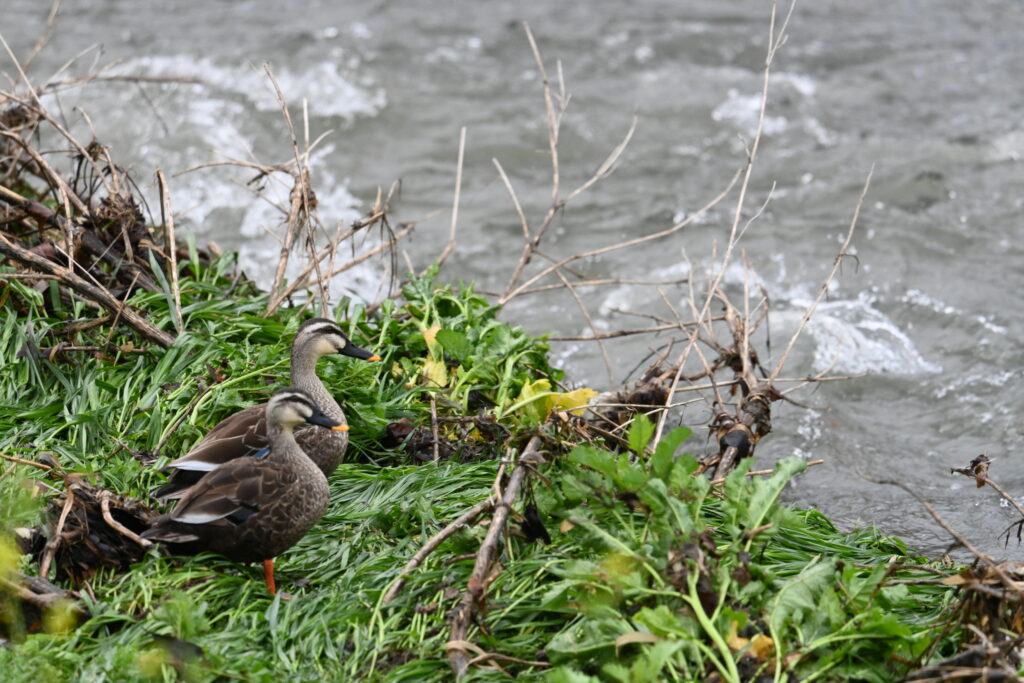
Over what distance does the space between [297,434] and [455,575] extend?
969 millimetres

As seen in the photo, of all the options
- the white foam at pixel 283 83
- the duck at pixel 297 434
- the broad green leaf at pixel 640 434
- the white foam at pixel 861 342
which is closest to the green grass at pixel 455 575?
the broad green leaf at pixel 640 434

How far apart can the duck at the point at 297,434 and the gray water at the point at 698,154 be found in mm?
2441

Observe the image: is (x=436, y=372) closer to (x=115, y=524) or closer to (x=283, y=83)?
(x=115, y=524)

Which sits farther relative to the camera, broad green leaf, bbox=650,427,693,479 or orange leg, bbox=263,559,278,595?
orange leg, bbox=263,559,278,595

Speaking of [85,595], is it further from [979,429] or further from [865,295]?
[865,295]

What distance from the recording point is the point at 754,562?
385 centimetres

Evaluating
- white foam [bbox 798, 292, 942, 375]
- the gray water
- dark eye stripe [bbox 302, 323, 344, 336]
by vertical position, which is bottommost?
white foam [bbox 798, 292, 942, 375]

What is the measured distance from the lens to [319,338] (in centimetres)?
471

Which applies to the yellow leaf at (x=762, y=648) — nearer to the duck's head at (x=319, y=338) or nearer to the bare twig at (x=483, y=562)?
the bare twig at (x=483, y=562)

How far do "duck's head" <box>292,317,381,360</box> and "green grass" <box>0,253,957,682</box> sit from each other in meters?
0.39

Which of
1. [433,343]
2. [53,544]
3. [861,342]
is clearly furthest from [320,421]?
[861,342]

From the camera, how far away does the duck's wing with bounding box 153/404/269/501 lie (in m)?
4.15

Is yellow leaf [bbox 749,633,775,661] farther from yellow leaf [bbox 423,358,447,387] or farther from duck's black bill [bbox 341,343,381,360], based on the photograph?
yellow leaf [bbox 423,358,447,387]

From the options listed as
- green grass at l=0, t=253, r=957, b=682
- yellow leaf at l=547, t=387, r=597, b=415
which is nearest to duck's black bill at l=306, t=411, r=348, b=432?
green grass at l=0, t=253, r=957, b=682
